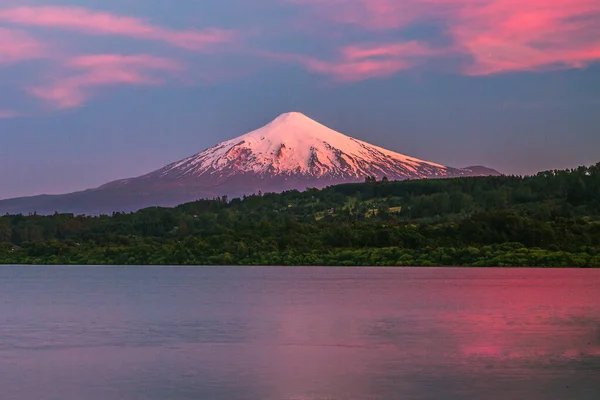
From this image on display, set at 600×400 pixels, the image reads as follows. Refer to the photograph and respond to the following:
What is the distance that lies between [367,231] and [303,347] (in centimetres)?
9026

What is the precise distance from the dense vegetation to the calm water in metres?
53.2

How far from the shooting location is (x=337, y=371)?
23016 mm

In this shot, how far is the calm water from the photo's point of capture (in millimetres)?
20578

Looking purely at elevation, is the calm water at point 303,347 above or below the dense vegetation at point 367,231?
below

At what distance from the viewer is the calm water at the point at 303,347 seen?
20578 mm

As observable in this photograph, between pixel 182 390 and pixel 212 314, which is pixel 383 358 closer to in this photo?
pixel 182 390

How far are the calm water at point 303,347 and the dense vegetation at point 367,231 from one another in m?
53.2

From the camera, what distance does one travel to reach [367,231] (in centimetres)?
11800

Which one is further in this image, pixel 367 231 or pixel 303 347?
pixel 367 231

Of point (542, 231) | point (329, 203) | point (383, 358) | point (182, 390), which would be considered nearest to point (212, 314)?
point (383, 358)

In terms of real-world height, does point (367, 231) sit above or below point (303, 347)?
above

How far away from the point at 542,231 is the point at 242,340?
79.5 metres

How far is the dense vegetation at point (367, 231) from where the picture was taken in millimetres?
106188

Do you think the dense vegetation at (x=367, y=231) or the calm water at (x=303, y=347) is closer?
the calm water at (x=303, y=347)
